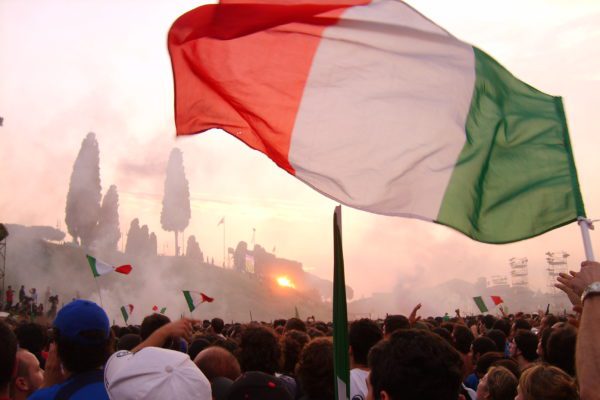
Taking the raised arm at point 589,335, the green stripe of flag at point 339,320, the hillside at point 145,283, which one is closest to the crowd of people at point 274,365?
the raised arm at point 589,335

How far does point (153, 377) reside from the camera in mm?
3467

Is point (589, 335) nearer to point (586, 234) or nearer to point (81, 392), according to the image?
point (586, 234)

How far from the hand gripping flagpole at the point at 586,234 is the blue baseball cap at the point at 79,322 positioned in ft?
9.28

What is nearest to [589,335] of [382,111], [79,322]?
[382,111]

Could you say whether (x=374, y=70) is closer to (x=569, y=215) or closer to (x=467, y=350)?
(x=569, y=215)

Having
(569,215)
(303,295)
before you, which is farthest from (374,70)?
(303,295)

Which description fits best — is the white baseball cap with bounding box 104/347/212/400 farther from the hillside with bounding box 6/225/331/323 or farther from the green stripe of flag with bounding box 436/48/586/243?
the hillside with bounding box 6/225/331/323

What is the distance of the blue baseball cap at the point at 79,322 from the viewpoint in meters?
3.76

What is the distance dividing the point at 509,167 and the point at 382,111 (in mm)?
1063

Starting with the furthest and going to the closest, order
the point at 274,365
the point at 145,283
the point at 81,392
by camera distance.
Answer: the point at 145,283 → the point at 274,365 → the point at 81,392

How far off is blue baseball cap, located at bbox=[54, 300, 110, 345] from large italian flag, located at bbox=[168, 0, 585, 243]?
1920mm

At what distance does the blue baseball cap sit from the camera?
3760 mm

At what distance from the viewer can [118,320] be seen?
70.6 metres

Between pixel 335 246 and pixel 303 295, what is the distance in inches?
4429
